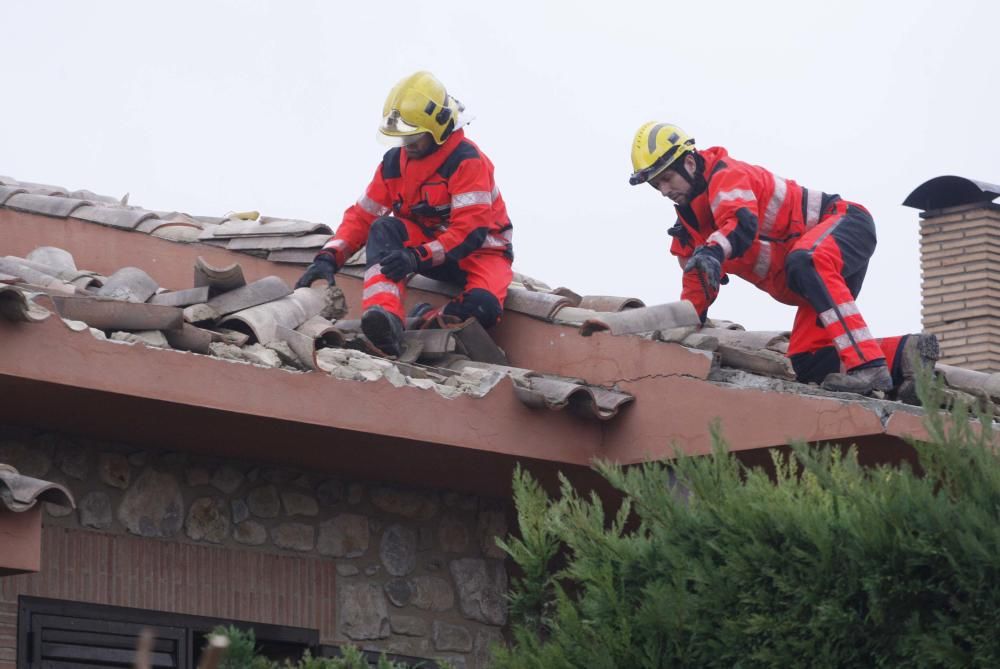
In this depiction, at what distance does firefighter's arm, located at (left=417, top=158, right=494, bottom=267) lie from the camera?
9391 millimetres

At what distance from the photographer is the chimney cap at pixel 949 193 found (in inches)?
527

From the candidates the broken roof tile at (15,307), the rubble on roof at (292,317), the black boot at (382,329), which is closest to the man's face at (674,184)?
the rubble on roof at (292,317)

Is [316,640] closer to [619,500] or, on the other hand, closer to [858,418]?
[619,500]

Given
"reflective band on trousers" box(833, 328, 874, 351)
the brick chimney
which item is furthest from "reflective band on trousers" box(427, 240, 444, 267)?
the brick chimney

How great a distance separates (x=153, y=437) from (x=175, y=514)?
371 millimetres

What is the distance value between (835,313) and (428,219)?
7.01ft

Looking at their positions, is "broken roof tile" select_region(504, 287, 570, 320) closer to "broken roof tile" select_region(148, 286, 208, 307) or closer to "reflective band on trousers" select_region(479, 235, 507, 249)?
"reflective band on trousers" select_region(479, 235, 507, 249)

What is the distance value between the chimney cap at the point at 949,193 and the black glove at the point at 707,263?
482 cm

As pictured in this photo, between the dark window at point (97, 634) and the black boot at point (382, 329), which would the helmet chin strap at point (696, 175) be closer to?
the black boot at point (382, 329)

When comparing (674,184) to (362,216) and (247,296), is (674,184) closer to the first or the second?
(362,216)

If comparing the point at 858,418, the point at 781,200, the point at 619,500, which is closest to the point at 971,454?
the point at 858,418

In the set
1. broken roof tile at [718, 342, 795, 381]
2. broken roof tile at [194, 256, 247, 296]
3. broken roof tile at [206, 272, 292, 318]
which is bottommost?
broken roof tile at [718, 342, 795, 381]

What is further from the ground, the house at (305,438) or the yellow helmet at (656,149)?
the yellow helmet at (656,149)

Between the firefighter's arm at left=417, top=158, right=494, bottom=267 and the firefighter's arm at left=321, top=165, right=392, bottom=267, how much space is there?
0.47m
